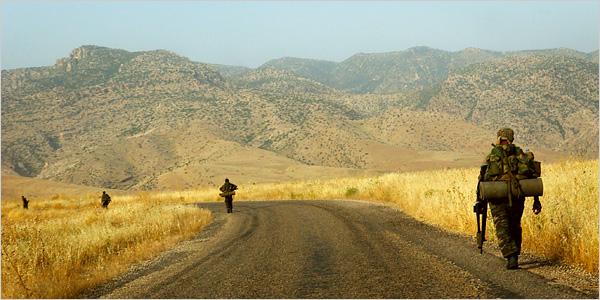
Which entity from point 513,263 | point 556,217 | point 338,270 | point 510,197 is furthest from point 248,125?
point 513,263

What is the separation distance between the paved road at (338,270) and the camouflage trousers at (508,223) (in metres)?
0.40

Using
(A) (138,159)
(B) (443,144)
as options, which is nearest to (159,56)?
(A) (138,159)

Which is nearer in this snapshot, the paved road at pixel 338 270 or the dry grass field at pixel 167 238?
the paved road at pixel 338 270

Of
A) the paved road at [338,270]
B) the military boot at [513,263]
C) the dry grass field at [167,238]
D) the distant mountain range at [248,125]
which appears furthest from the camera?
the distant mountain range at [248,125]

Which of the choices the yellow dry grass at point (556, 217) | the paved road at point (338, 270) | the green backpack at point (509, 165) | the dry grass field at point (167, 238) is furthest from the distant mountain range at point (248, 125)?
the green backpack at point (509, 165)

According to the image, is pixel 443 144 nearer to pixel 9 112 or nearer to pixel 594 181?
pixel 594 181

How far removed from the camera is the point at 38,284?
727 cm

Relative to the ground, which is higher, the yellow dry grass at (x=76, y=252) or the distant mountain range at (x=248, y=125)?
the distant mountain range at (x=248, y=125)

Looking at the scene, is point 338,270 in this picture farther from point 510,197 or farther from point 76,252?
point 76,252

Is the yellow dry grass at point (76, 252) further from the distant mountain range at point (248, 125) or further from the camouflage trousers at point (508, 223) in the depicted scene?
the distant mountain range at point (248, 125)

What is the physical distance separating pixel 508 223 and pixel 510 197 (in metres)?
0.49

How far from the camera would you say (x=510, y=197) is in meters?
6.95

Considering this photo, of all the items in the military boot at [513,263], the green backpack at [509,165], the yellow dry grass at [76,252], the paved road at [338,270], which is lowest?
the yellow dry grass at [76,252]

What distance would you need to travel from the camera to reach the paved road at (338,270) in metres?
5.97
